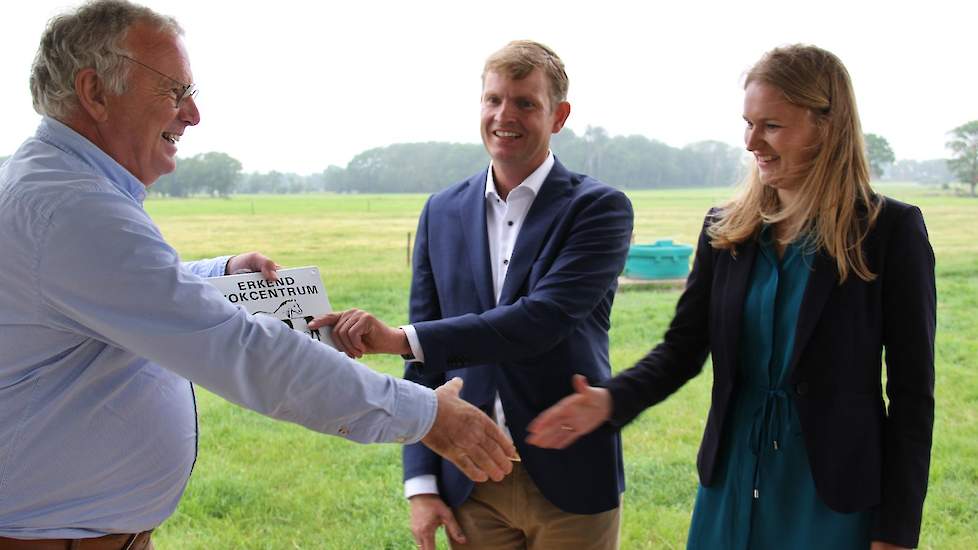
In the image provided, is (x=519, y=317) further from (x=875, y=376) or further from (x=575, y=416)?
(x=875, y=376)

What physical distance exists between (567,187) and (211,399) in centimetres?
319

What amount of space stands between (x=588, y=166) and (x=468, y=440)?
3078 mm

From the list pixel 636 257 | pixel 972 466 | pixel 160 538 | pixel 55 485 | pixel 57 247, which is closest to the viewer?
pixel 57 247

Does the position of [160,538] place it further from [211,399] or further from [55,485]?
[55,485]

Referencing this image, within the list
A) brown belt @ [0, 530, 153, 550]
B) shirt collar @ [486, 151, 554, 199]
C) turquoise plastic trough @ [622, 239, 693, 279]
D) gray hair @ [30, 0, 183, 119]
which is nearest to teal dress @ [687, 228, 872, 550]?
shirt collar @ [486, 151, 554, 199]

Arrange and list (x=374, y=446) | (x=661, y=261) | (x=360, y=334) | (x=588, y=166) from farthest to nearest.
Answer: (x=661, y=261) < (x=588, y=166) < (x=374, y=446) < (x=360, y=334)

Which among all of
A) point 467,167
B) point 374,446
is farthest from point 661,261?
point 374,446

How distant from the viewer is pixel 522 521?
6.48 feet

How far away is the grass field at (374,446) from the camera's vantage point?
11.4 feet

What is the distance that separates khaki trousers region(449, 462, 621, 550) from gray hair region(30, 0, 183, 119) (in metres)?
1.14

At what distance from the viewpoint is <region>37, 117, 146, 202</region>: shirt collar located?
59.5 inches

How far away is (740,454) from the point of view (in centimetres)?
168

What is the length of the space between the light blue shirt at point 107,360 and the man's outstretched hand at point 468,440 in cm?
8

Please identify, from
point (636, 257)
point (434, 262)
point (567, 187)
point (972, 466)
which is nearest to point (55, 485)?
point (434, 262)
